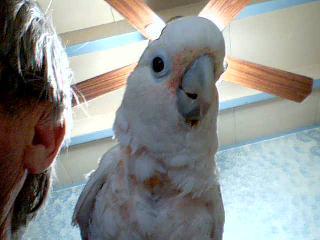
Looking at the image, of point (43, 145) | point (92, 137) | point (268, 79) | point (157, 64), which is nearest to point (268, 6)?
point (268, 79)

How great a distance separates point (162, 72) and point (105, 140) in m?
1.70

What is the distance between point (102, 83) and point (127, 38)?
0.32m

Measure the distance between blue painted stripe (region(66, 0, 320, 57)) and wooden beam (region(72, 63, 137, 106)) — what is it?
0.25 metres

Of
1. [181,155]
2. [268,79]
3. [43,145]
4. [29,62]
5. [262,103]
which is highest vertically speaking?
[29,62]

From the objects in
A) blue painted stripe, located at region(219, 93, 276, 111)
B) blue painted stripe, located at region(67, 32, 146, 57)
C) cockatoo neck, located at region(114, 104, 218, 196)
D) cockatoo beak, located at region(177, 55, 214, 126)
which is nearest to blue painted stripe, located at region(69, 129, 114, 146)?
blue painted stripe, located at region(67, 32, 146, 57)

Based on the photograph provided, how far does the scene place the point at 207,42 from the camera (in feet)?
2.41

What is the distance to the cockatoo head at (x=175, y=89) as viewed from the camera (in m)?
0.74

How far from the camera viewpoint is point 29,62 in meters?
0.60

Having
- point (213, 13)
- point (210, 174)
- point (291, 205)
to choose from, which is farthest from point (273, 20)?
point (210, 174)

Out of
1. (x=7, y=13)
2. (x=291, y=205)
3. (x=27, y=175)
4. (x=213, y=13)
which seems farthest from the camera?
(x=291, y=205)

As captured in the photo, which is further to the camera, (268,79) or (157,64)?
(268,79)

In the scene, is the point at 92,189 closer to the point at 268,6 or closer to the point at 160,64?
the point at 160,64

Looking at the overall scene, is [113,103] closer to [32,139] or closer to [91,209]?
[91,209]

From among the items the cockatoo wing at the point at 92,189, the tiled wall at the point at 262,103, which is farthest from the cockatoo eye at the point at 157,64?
the tiled wall at the point at 262,103
